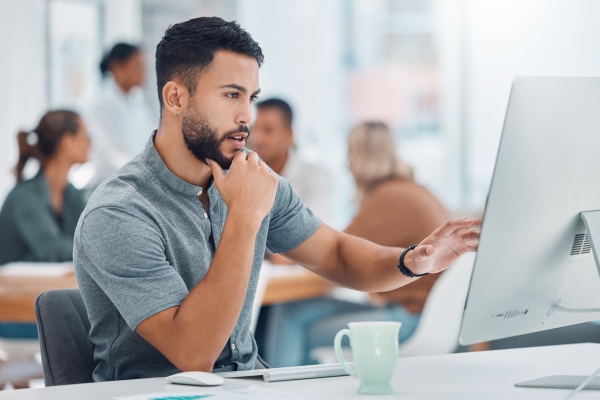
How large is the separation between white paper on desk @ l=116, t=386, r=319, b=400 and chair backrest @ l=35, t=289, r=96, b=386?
34cm

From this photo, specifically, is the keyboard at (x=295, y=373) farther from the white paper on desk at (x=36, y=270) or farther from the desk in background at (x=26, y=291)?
the white paper on desk at (x=36, y=270)

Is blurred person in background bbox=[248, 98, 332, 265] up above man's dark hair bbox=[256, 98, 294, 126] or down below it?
below

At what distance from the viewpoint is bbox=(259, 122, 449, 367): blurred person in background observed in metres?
2.85

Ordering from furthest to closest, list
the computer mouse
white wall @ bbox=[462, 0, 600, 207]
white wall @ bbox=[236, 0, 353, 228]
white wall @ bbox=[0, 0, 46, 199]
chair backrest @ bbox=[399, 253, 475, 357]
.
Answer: white wall @ bbox=[236, 0, 353, 228] → white wall @ bbox=[0, 0, 46, 199] → white wall @ bbox=[462, 0, 600, 207] → chair backrest @ bbox=[399, 253, 475, 357] → the computer mouse

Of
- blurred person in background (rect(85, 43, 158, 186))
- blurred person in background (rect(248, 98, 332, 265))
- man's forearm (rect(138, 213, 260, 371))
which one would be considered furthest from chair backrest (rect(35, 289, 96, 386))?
blurred person in background (rect(85, 43, 158, 186))

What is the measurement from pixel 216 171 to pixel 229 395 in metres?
0.51

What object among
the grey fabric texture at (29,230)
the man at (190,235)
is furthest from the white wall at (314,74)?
the man at (190,235)

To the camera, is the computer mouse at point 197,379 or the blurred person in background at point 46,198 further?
the blurred person in background at point 46,198

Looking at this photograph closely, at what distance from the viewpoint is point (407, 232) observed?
2.89 meters

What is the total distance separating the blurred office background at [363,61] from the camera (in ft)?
16.0

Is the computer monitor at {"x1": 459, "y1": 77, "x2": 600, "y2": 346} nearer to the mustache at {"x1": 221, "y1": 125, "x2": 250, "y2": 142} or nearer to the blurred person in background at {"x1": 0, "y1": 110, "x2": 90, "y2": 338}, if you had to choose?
the mustache at {"x1": 221, "y1": 125, "x2": 250, "y2": 142}

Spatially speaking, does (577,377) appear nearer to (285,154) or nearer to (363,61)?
(285,154)

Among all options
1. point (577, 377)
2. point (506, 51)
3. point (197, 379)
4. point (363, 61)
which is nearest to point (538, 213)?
point (577, 377)

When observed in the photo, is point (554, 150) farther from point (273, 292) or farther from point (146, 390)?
point (273, 292)
